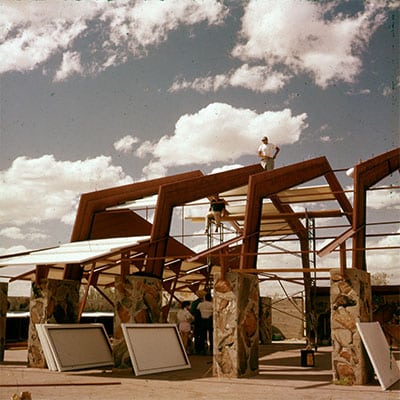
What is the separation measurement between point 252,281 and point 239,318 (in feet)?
4.02

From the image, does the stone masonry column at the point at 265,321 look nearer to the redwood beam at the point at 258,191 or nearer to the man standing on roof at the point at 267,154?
the man standing on roof at the point at 267,154

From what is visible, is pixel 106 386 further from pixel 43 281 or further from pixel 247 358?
pixel 43 281

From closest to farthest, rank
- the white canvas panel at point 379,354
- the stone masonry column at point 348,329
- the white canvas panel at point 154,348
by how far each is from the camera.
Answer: the white canvas panel at point 379,354
the stone masonry column at point 348,329
the white canvas panel at point 154,348

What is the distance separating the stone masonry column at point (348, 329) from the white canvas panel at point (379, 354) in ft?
0.55

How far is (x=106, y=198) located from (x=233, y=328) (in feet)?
26.8

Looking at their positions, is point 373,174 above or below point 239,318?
above

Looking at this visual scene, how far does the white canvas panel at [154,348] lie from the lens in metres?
14.8

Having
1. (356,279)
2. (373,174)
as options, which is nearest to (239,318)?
(356,279)

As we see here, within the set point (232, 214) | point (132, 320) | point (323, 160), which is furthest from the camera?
point (232, 214)

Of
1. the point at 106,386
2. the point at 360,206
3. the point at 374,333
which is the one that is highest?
the point at 360,206

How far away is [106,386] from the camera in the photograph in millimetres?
12672

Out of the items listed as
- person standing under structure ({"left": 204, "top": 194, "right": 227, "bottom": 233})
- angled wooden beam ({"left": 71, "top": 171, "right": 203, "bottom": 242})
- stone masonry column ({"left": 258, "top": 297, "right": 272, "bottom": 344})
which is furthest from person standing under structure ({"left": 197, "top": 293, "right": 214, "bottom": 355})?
stone masonry column ({"left": 258, "top": 297, "right": 272, "bottom": 344})

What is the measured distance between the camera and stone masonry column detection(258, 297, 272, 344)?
3055cm

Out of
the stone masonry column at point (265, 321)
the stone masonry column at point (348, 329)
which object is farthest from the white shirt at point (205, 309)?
the stone masonry column at point (265, 321)
